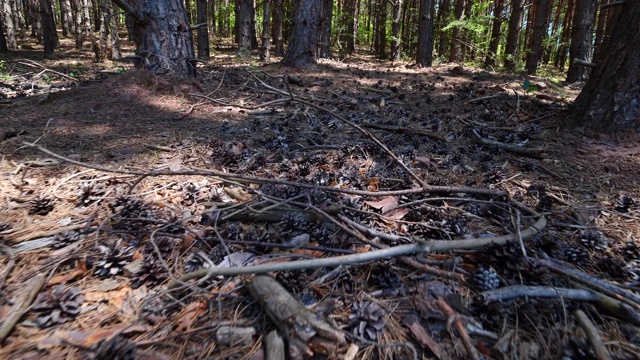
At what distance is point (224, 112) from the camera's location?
4.38 metres

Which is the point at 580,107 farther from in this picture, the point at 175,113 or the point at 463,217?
the point at 175,113

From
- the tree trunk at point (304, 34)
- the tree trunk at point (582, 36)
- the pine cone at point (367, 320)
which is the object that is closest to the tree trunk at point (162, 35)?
the tree trunk at point (304, 34)

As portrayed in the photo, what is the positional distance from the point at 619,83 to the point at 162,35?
555cm

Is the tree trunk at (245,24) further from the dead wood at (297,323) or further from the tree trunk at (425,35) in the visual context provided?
the dead wood at (297,323)

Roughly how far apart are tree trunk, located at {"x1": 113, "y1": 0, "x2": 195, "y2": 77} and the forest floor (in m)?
1.38

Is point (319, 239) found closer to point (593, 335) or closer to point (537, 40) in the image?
point (593, 335)

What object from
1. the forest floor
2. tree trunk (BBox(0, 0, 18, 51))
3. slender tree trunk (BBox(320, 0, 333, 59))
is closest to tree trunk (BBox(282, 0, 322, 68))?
slender tree trunk (BBox(320, 0, 333, 59))

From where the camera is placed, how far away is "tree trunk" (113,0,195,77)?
179 inches

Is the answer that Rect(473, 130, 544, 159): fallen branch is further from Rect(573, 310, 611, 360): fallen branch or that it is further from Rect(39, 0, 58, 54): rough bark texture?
Rect(39, 0, 58, 54): rough bark texture

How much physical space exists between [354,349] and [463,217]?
1286 millimetres

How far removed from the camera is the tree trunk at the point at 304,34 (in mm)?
7762

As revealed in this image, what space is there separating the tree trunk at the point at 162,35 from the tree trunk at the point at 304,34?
351 cm

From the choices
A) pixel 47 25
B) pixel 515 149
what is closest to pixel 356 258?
pixel 515 149

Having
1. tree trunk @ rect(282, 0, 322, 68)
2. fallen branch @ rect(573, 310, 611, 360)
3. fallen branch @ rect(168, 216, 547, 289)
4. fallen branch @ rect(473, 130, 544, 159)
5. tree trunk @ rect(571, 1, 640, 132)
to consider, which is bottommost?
fallen branch @ rect(573, 310, 611, 360)
